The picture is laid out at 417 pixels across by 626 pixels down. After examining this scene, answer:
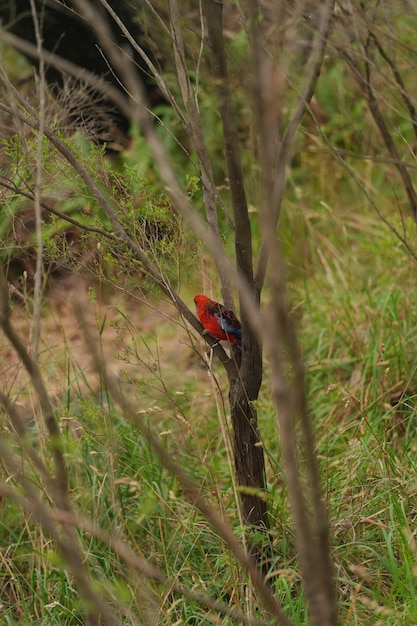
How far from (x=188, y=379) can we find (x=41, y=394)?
3038 mm

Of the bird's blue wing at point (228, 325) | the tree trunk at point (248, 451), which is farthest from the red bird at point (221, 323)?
the tree trunk at point (248, 451)

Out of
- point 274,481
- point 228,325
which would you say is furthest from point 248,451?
point 228,325

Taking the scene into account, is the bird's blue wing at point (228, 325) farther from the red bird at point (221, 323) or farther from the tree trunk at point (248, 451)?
the tree trunk at point (248, 451)

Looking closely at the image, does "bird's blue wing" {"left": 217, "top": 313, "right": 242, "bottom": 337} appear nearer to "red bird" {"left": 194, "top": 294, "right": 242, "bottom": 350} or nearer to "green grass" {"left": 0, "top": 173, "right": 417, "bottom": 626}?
"red bird" {"left": 194, "top": 294, "right": 242, "bottom": 350}

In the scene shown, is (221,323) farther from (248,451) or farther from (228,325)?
(248,451)

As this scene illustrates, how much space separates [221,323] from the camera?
2434 millimetres

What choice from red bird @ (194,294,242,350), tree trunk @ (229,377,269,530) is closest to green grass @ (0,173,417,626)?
tree trunk @ (229,377,269,530)

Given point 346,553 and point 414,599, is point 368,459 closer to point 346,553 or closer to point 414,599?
Result: point 346,553

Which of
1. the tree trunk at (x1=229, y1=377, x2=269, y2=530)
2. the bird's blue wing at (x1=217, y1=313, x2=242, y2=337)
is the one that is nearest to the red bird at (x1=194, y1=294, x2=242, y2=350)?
the bird's blue wing at (x1=217, y1=313, x2=242, y2=337)

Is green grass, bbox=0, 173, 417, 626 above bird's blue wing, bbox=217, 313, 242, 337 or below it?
below

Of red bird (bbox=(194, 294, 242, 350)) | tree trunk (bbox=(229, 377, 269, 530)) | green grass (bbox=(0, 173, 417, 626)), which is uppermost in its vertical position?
red bird (bbox=(194, 294, 242, 350))

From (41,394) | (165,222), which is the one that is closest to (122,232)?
(165,222)

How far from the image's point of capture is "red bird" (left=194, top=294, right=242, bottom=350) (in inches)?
94.3

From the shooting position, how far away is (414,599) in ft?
6.93
